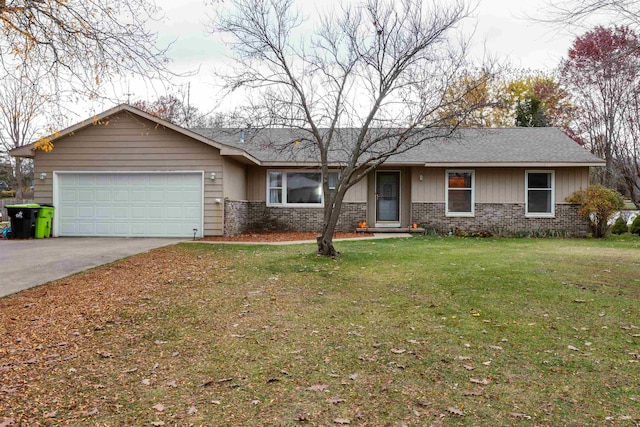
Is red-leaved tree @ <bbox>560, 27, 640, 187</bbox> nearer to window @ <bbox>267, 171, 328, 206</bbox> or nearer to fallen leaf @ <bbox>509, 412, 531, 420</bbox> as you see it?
window @ <bbox>267, 171, 328, 206</bbox>

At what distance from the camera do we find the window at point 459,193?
16.0 m

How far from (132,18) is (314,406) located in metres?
5.84

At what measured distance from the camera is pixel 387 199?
16.7 meters

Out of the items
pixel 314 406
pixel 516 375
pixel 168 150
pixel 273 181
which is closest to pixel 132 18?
pixel 314 406

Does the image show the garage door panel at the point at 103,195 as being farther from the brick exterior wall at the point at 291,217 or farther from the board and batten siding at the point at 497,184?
the board and batten siding at the point at 497,184

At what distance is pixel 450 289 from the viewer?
21.8ft

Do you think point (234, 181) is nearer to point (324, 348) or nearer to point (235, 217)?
point (235, 217)

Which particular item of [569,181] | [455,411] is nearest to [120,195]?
[455,411]

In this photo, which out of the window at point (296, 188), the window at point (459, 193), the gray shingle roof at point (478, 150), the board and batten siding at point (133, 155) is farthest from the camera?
the window at point (296, 188)

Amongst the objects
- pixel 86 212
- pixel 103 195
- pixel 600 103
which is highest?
pixel 600 103

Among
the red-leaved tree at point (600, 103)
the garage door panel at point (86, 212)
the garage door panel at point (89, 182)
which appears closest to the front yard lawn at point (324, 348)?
the garage door panel at point (86, 212)

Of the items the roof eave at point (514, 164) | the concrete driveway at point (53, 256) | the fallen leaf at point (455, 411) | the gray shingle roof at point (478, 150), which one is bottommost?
the fallen leaf at point (455, 411)

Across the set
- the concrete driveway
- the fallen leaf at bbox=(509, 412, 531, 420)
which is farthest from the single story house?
the fallen leaf at bbox=(509, 412, 531, 420)

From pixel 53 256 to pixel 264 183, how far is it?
824cm
